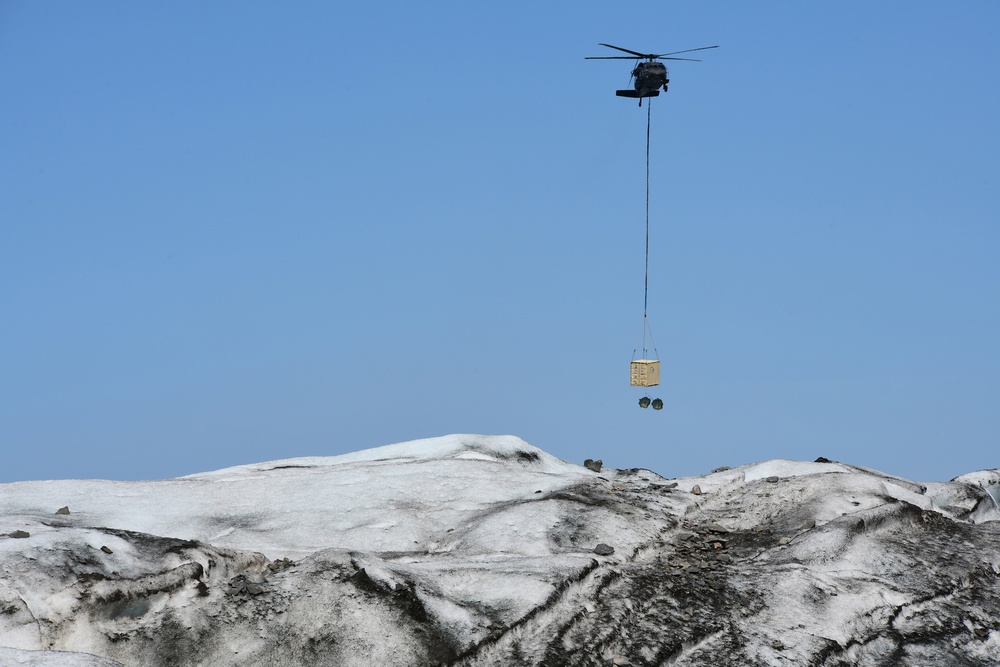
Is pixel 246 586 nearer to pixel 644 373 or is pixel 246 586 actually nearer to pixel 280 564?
pixel 280 564

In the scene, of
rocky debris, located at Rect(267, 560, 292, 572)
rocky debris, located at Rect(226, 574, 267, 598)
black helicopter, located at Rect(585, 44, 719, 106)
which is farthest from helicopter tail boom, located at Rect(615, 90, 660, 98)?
rocky debris, located at Rect(226, 574, 267, 598)

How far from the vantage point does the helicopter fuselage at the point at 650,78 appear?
2431 centimetres

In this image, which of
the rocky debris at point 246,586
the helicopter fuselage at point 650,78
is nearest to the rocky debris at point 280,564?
the rocky debris at point 246,586

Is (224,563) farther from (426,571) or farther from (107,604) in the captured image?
(426,571)

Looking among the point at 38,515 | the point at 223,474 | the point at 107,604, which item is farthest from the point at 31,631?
the point at 223,474

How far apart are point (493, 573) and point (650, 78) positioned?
52.8ft

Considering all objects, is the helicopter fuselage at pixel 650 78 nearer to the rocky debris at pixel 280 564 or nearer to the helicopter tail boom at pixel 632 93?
the helicopter tail boom at pixel 632 93

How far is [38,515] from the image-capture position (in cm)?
1434

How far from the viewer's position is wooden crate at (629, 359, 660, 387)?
855 inches

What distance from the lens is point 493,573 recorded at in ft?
36.1

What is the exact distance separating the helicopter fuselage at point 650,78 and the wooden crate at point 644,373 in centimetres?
663

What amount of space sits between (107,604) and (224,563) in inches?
54.7

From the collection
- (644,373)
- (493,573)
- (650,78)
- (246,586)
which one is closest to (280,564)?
(246,586)

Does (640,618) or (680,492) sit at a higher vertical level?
(680,492)
